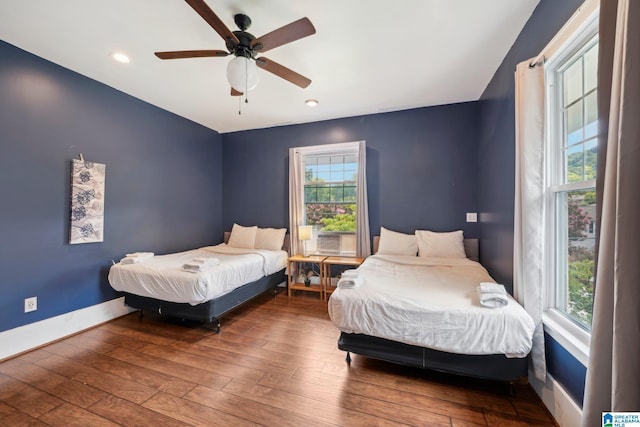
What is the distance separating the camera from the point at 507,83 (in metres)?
2.25

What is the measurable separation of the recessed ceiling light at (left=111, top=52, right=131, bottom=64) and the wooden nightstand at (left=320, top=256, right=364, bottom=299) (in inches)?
124

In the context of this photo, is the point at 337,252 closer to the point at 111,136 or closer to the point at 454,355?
the point at 454,355

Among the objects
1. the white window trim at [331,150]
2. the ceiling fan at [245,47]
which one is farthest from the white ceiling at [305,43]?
the white window trim at [331,150]

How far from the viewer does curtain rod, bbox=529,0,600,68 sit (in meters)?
1.22

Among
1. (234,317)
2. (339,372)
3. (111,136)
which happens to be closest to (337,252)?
(234,317)

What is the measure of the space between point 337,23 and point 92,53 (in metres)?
2.29

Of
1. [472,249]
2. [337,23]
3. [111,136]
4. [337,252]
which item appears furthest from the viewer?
[337,252]

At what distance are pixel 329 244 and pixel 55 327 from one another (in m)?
3.26

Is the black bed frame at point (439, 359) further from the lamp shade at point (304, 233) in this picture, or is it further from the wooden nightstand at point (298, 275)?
the lamp shade at point (304, 233)

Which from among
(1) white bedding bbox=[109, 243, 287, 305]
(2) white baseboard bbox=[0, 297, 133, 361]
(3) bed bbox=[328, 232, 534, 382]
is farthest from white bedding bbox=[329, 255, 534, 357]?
(2) white baseboard bbox=[0, 297, 133, 361]

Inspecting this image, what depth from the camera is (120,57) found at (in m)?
2.34

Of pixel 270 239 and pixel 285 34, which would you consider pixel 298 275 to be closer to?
pixel 270 239

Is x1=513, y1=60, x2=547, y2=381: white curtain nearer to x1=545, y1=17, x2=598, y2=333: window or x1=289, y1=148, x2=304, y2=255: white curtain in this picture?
x1=545, y1=17, x2=598, y2=333: window

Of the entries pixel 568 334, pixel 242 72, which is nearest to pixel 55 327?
pixel 242 72
